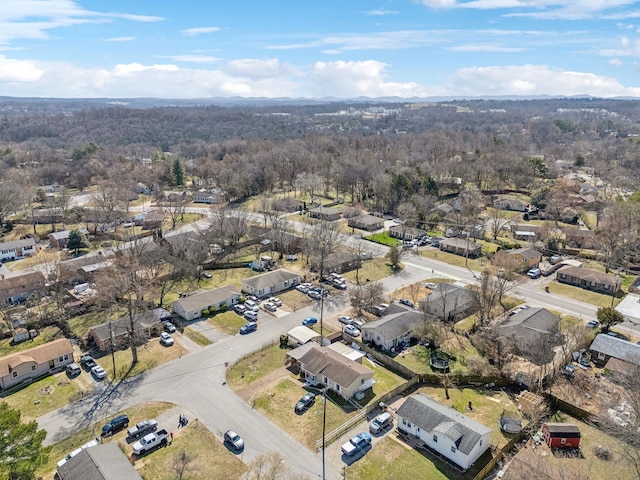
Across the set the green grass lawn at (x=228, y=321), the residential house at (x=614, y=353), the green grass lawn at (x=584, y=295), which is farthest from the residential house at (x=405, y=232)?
the green grass lawn at (x=228, y=321)

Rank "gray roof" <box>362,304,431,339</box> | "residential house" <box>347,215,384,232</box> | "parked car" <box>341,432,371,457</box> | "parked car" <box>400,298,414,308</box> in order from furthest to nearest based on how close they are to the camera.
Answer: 1. "residential house" <box>347,215,384,232</box>
2. "parked car" <box>400,298,414,308</box>
3. "gray roof" <box>362,304,431,339</box>
4. "parked car" <box>341,432,371,457</box>

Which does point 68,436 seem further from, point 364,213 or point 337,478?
point 364,213

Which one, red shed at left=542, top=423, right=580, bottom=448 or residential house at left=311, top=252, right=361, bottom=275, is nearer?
red shed at left=542, top=423, right=580, bottom=448

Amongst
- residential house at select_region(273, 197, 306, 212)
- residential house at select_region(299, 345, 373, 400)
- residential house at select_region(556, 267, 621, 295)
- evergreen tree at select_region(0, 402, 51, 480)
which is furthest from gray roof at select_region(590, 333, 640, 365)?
residential house at select_region(273, 197, 306, 212)

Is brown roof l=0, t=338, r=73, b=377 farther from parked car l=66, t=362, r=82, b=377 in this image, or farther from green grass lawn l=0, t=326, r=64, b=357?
green grass lawn l=0, t=326, r=64, b=357

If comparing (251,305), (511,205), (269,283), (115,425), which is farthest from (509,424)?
(511,205)

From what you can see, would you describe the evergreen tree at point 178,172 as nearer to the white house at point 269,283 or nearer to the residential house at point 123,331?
the white house at point 269,283

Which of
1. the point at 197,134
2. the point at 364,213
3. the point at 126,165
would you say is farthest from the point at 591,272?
the point at 197,134

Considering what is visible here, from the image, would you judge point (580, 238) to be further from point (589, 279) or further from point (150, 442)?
point (150, 442)
